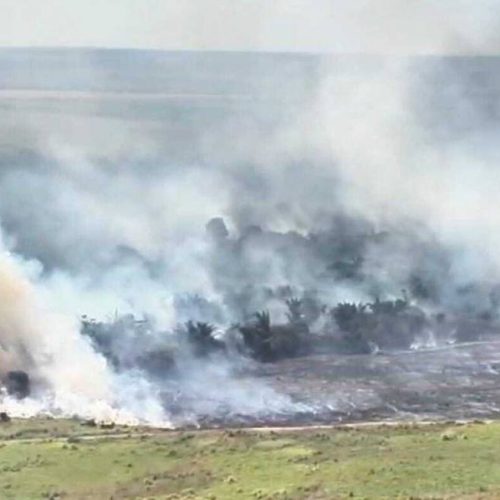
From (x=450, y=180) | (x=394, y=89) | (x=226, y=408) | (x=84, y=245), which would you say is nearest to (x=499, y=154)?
(x=450, y=180)

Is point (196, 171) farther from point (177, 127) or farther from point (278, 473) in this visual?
point (278, 473)

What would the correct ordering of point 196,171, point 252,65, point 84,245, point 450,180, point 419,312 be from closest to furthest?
point 419,312 < point 84,245 < point 450,180 < point 196,171 < point 252,65

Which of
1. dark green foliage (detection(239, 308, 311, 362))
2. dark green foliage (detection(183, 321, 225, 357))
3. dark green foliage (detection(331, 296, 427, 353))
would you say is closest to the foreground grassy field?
dark green foliage (detection(183, 321, 225, 357))

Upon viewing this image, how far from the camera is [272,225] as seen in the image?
79.0 m

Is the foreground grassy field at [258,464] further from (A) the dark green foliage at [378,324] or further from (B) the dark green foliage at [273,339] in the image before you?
(A) the dark green foliage at [378,324]

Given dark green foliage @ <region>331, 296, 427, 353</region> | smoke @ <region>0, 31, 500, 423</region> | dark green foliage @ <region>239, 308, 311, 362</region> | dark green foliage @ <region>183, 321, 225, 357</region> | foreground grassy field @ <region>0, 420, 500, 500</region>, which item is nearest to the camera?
foreground grassy field @ <region>0, 420, 500, 500</region>

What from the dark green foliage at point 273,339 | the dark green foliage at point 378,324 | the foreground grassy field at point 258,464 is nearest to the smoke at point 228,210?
the dark green foliage at point 273,339

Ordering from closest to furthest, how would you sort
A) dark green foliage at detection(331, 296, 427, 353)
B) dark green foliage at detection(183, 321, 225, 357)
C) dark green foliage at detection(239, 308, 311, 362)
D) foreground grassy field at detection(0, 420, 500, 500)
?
foreground grassy field at detection(0, 420, 500, 500), dark green foliage at detection(183, 321, 225, 357), dark green foliage at detection(239, 308, 311, 362), dark green foliage at detection(331, 296, 427, 353)

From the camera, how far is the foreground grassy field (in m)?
31.9

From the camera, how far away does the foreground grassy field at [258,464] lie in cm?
3191

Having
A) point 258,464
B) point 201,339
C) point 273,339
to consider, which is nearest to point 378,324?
point 273,339

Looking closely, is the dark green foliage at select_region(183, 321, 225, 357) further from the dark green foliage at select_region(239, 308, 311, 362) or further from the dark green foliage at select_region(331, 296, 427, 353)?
the dark green foliage at select_region(331, 296, 427, 353)

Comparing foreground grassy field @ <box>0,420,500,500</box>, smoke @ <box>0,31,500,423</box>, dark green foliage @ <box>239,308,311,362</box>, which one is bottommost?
foreground grassy field @ <box>0,420,500,500</box>

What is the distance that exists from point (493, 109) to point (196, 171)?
24.0 metres
